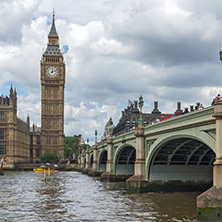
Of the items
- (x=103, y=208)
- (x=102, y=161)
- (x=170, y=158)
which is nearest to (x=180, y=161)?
(x=170, y=158)

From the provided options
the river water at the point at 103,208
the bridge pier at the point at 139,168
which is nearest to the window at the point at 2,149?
the river water at the point at 103,208

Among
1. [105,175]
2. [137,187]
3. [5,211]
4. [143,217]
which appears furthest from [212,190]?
[105,175]

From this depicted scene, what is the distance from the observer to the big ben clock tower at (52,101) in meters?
174

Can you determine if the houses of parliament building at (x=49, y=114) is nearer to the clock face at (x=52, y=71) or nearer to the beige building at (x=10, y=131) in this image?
the clock face at (x=52, y=71)

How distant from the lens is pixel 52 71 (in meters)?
179

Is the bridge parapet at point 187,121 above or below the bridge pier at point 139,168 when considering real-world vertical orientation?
above

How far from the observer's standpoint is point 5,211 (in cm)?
2698

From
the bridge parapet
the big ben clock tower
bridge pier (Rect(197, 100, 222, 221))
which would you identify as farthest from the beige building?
bridge pier (Rect(197, 100, 222, 221))

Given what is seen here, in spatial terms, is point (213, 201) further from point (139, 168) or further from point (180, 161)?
point (180, 161)

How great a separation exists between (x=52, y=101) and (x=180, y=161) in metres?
142

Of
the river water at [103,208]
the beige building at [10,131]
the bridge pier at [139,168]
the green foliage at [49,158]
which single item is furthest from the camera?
the green foliage at [49,158]

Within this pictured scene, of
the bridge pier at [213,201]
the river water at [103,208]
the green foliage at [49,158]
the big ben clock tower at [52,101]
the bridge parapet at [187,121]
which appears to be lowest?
the green foliage at [49,158]

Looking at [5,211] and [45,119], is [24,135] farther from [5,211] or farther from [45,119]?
[5,211]

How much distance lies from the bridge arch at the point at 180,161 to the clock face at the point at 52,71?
14374 cm
